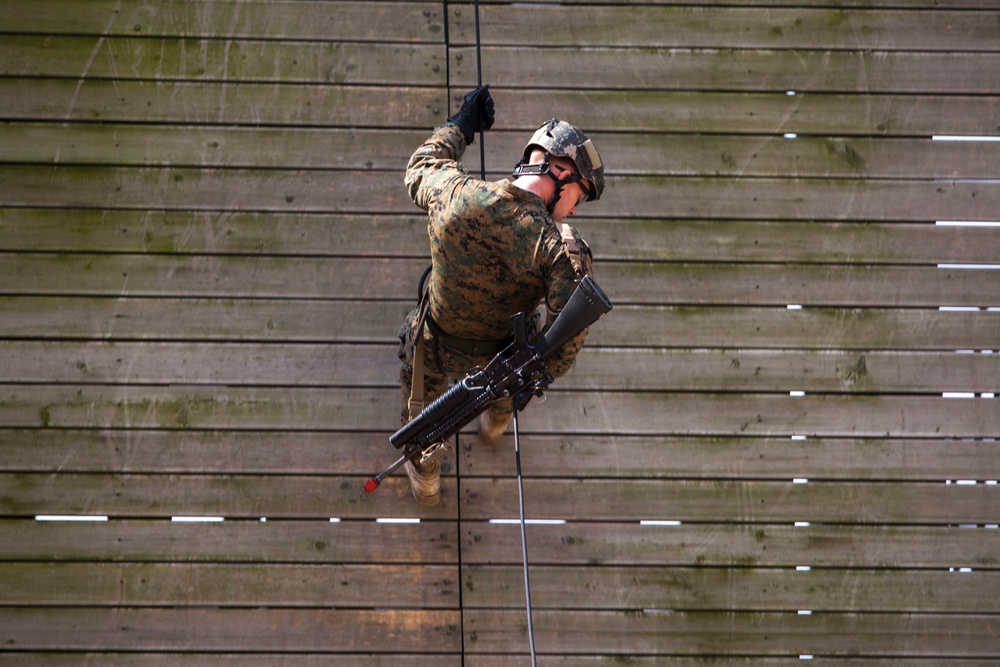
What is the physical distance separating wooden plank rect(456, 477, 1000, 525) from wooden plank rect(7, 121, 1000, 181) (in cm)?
120

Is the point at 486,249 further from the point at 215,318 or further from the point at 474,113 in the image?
the point at 215,318

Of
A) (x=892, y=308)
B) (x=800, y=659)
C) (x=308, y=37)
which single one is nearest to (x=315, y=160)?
(x=308, y=37)

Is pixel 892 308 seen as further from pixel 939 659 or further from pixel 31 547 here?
pixel 31 547

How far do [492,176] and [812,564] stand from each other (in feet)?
6.22

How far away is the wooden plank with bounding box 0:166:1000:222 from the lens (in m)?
3.74

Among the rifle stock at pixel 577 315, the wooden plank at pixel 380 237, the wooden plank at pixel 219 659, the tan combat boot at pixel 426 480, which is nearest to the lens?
the rifle stock at pixel 577 315

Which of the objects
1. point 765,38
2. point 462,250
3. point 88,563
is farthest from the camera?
point 765,38

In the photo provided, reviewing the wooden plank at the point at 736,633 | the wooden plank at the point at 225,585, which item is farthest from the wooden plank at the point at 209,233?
the wooden plank at the point at 736,633

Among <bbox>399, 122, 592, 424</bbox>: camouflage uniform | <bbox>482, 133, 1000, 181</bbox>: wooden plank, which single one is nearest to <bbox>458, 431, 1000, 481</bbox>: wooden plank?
<bbox>399, 122, 592, 424</bbox>: camouflage uniform

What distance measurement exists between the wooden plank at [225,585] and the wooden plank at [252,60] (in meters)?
1.85

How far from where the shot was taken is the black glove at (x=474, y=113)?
3010 mm

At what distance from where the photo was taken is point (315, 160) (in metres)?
3.76

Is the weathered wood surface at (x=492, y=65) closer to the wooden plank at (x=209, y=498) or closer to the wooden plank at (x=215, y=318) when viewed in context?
the wooden plank at (x=215, y=318)

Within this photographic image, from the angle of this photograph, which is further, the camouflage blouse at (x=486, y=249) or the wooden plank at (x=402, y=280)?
the wooden plank at (x=402, y=280)
